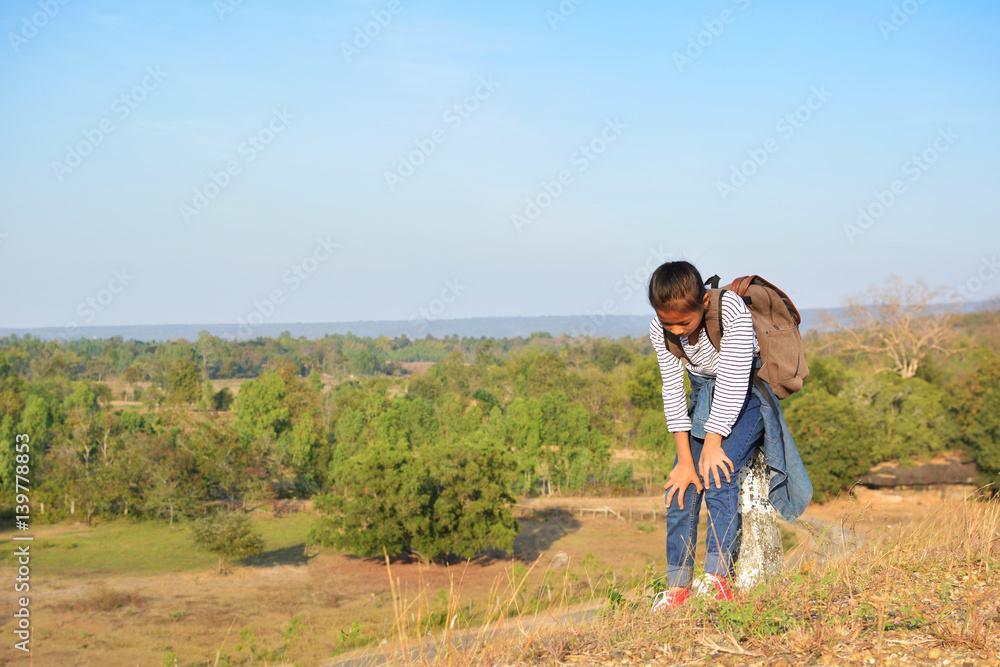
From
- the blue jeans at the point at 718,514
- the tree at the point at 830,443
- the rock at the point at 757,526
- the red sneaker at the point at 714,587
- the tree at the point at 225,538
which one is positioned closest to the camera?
the red sneaker at the point at 714,587

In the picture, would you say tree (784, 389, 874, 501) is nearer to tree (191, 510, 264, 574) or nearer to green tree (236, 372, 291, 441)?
tree (191, 510, 264, 574)

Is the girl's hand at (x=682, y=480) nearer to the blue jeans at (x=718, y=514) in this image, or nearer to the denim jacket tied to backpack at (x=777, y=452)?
the blue jeans at (x=718, y=514)

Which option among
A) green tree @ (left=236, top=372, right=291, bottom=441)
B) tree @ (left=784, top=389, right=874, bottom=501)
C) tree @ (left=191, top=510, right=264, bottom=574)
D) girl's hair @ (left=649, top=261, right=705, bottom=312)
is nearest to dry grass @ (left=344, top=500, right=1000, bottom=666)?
girl's hair @ (left=649, top=261, right=705, bottom=312)

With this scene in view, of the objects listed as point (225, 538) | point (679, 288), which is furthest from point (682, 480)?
point (225, 538)

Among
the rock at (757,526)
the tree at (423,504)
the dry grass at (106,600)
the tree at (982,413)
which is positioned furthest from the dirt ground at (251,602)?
the rock at (757,526)

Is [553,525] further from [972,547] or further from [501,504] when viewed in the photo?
[972,547]

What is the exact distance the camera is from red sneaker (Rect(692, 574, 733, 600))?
2971 mm

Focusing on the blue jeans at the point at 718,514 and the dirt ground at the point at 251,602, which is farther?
the dirt ground at the point at 251,602

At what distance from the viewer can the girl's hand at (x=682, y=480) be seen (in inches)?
129

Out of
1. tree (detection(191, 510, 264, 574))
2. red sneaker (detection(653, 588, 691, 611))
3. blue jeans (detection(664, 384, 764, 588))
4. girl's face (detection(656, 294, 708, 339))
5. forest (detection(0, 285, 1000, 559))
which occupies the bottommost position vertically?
tree (detection(191, 510, 264, 574))

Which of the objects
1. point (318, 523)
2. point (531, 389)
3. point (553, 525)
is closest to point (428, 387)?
point (531, 389)

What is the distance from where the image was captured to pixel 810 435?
108ft

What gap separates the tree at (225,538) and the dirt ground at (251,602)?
0.93 m

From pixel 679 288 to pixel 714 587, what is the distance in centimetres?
125
